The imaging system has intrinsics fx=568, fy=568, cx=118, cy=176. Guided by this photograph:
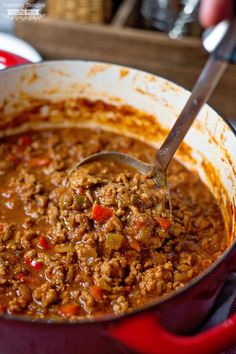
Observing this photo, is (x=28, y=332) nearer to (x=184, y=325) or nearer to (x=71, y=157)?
(x=184, y=325)

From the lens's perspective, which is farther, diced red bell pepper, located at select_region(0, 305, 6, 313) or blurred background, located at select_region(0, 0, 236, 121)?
blurred background, located at select_region(0, 0, 236, 121)

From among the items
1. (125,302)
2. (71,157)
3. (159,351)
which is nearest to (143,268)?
(125,302)

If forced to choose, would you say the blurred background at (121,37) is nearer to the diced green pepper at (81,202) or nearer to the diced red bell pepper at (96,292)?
the diced green pepper at (81,202)

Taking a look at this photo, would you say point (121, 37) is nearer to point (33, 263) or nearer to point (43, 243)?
point (43, 243)

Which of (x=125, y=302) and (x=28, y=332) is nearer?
(x=28, y=332)

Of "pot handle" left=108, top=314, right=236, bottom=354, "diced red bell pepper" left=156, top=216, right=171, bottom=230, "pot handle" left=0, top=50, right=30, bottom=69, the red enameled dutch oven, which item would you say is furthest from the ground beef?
Answer: "pot handle" left=0, top=50, right=30, bottom=69

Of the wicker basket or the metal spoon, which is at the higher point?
the metal spoon

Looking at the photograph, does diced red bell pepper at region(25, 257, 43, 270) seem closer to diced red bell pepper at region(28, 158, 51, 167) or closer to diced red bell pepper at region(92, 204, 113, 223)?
diced red bell pepper at region(92, 204, 113, 223)

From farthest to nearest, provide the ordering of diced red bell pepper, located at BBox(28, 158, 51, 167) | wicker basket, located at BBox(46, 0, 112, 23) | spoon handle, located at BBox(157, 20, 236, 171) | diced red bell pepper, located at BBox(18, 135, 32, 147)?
wicker basket, located at BBox(46, 0, 112, 23)
diced red bell pepper, located at BBox(18, 135, 32, 147)
diced red bell pepper, located at BBox(28, 158, 51, 167)
spoon handle, located at BBox(157, 20, 236, 171)
